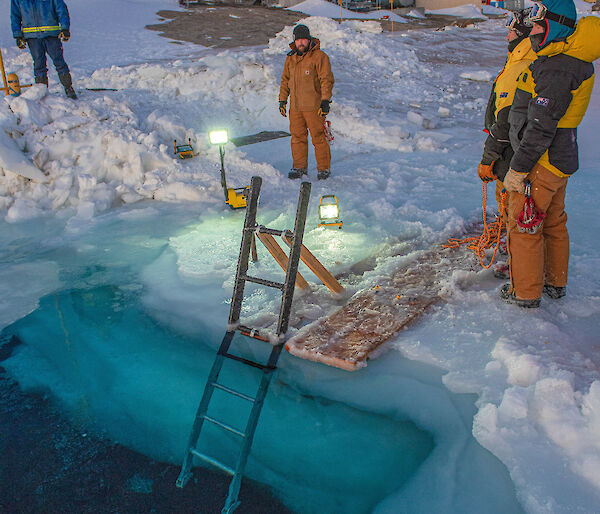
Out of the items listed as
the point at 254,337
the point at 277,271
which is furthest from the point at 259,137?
the point at 254,337

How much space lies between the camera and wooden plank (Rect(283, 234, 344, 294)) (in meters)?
3.93

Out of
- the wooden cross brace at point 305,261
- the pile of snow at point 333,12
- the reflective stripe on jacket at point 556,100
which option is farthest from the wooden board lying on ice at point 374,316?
the pile of snow at point 333,12

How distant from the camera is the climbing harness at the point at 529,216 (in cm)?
350

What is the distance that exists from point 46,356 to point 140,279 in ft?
3.92

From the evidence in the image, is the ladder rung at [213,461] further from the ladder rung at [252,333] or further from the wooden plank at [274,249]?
the wooden plank at [274,249]

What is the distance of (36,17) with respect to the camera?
7.51 metres

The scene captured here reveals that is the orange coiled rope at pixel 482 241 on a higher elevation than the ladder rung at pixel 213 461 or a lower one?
higher

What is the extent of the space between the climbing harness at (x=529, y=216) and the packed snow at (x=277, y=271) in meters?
0.66

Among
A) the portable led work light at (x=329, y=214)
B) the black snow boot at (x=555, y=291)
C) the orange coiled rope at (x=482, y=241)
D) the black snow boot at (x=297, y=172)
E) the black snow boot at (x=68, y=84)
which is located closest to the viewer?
the black snow boot at (x=555, y=291)

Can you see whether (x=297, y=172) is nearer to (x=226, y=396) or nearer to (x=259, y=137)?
(x=259, y=137)

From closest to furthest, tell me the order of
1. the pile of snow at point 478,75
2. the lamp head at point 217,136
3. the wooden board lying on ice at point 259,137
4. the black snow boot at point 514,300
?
Answer: the black snow boot at point 514,300 < the lamp head at point 217,136 < the wooden board lying on ice at point 259,137 < the pile of snow at point 478,75

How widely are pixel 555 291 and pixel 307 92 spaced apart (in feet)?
13.4

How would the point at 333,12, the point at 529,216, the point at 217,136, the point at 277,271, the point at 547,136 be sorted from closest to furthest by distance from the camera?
the point at 547,136 → the point at 529,216 → the point at 277,271 → the point at 217,136 → the point at 333,12

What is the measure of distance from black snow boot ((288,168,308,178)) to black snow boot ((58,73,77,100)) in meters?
3.55
